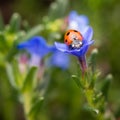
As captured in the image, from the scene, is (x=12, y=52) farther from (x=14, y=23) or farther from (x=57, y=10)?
(x=57, y=10)

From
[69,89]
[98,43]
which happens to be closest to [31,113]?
[69,89]

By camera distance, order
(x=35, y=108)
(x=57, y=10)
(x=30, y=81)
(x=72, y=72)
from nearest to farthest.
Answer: (x=35, y=108) → (x=30, y=81) → (x=57, y=10) → (x=72, y=72)

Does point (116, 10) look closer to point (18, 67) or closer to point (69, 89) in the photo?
point (69, 89)

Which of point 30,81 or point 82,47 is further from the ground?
point 82,47

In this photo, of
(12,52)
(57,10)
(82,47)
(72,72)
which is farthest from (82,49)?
(72,72)

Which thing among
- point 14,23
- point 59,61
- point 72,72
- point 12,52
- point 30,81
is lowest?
point 72,72

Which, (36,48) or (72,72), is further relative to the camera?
(72,72)
